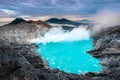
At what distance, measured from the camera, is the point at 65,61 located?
312 ft

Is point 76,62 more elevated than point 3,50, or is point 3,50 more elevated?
point 3,50

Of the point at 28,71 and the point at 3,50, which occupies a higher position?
the point at 3,50

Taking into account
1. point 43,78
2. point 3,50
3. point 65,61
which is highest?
point 3,50

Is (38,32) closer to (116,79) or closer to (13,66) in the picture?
(116,79)

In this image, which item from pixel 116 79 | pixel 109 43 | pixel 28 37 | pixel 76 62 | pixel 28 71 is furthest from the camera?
pixel 28 37

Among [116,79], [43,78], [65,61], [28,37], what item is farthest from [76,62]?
[28,37]

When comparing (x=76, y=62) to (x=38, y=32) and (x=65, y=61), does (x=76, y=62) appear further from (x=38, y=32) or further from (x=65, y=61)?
(x=38, y=32)

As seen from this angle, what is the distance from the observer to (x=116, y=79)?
46.1 m

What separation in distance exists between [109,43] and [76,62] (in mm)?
24310

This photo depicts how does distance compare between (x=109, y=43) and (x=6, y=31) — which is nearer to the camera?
(x=109, y=43)

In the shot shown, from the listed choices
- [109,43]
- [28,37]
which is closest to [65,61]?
[109,43]

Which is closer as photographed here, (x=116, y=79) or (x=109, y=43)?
(x=116, y=79)

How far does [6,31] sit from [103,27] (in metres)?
70.1

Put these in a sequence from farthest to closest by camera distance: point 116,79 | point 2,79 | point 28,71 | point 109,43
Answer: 1. point 109,43
2. point 116,79
3. point 28,71
4. point 2,79
